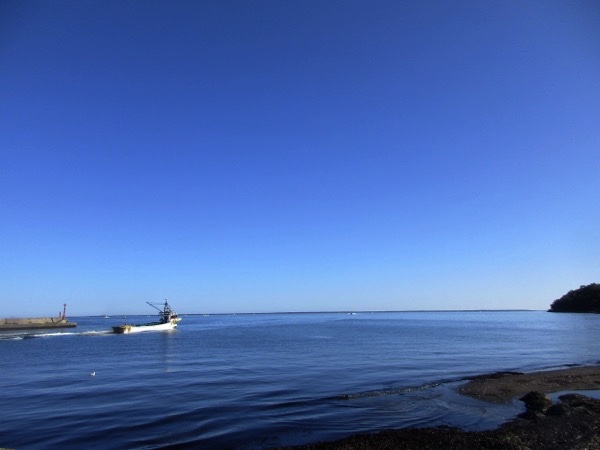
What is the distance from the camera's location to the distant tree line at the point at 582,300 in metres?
162

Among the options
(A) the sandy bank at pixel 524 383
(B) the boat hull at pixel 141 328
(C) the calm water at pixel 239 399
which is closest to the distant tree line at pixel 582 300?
(C) the calm water at pixel 239 399

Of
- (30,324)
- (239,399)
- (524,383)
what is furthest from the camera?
(30,324)

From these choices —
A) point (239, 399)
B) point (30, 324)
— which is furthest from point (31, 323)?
point (239, 399)

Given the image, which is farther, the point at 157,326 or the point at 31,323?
the point at 31,323

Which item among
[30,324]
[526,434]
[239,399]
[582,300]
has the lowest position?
[239,399]

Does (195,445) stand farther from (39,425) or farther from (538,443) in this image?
(538,443)

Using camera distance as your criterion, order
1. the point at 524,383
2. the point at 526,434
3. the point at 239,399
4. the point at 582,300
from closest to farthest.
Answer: the point at 526,434, the point at 239,399, the point at 524,383, the point at 582,300

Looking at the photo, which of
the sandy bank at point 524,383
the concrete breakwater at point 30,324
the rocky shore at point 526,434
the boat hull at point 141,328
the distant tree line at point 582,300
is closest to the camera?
the rocky shore at point 526,434

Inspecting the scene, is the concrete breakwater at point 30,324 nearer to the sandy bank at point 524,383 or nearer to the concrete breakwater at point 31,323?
the concrete breakwater at point 31,323

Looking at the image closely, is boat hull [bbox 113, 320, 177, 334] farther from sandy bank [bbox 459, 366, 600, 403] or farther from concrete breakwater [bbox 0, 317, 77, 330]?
sandy bank [bbox 459, 366, 600, 403]

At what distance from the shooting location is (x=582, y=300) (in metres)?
173

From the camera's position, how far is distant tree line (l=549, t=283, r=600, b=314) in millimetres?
162500

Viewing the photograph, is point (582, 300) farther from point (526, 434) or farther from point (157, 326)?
point (526, 434)

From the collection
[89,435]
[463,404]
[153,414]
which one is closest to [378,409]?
[463,404]
